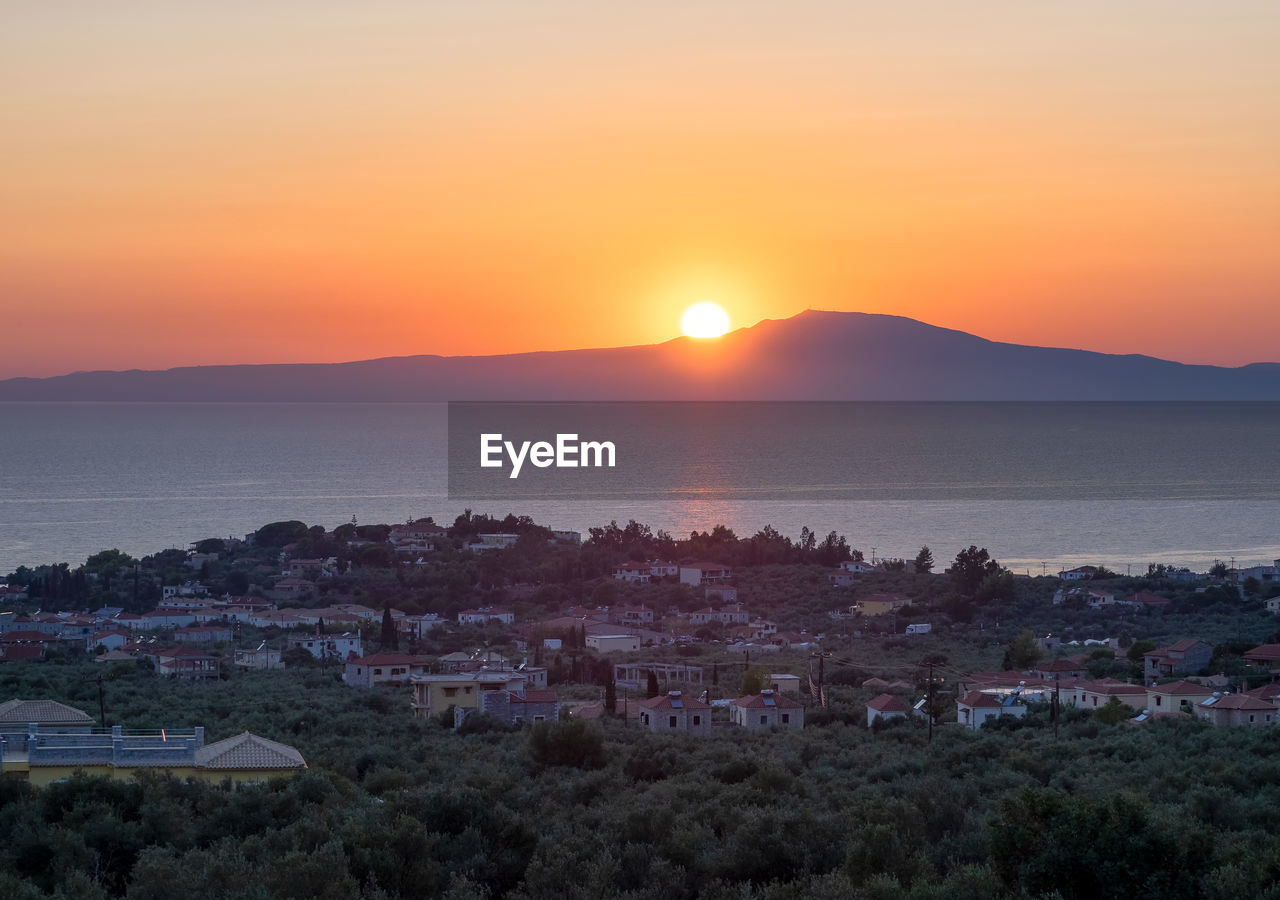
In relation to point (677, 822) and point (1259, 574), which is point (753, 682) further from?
point (1259, 574)

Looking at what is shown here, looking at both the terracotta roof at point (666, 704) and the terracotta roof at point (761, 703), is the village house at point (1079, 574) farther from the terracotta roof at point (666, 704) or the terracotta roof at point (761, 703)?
the terracotta roof at point (666, 704)

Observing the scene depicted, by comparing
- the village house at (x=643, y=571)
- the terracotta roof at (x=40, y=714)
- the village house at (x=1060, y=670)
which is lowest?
the village house at (x=1060, y=670)

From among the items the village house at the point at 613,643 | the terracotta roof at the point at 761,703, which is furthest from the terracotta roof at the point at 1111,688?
the village house at the point at 613,643

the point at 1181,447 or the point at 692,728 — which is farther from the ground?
the point at 1181,447

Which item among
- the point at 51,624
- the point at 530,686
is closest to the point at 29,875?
the point at 530,686

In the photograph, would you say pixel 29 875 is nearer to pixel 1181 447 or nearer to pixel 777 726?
pixel 777 726
